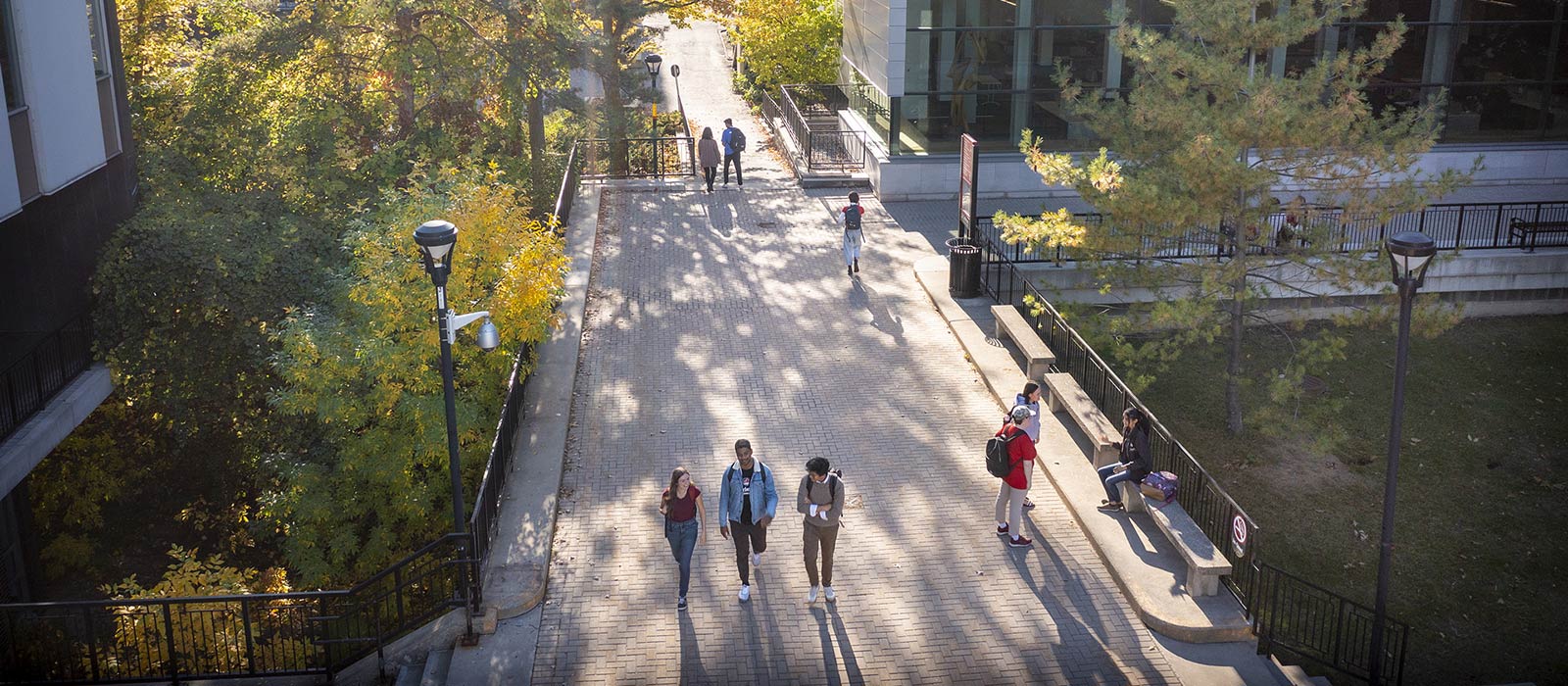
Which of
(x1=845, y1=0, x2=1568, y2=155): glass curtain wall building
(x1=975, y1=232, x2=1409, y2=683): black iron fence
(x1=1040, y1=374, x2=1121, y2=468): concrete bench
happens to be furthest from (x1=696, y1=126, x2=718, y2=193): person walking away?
(x1=1040, y1=374, x2=1121, y2=468): concrete bench

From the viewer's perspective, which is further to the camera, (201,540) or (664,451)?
(201,540)

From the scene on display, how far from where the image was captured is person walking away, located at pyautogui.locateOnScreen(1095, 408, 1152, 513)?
12.6 meters

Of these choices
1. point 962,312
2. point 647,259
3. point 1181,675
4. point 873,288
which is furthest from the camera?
point 647,259

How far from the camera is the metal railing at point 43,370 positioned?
14.4m

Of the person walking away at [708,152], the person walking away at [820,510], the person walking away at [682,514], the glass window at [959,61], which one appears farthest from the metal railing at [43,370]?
the glass window at [959,61]

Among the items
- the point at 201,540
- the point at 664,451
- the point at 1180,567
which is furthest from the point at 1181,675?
the point at 201,540

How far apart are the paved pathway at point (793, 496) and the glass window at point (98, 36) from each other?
8.16 meters

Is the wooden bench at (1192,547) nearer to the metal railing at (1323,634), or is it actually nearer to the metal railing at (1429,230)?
the metal railing at (1323,634)

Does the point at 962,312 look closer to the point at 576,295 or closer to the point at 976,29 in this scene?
the point at 576,295

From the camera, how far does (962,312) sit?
1944 cm

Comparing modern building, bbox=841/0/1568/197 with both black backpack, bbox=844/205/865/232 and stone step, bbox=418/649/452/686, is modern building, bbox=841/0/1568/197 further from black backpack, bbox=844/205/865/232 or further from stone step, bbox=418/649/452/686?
stone step, bbox=418/649/452/686

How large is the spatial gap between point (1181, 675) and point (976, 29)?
1957 centimetres

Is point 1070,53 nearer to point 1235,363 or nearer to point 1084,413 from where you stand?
point 1235,363

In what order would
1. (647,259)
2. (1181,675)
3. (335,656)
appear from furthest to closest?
Answer: (647,259)
(335,656)
(1181,675)
